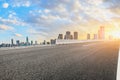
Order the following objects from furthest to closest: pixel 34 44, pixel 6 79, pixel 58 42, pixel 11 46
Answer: pixel 58 42 → pixel 34 44 → pixel 11 46 → pixel 6 79

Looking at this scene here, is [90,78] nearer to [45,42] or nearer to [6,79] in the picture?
[6,79]

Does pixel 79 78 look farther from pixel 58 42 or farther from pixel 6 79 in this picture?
pixel 58 42

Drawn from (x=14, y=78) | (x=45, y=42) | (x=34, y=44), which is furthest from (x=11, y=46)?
(x=14, y=78)

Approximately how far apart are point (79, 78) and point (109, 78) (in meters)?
1.17

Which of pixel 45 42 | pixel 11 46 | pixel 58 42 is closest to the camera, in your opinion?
pixel 11 46

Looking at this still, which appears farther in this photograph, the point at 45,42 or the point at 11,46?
the point at 45,42

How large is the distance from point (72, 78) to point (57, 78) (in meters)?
0.56

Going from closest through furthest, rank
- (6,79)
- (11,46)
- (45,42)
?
1. (6,79)
2. (11,46)
3. (45,42)

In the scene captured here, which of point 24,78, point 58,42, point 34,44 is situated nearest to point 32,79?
point 24,78

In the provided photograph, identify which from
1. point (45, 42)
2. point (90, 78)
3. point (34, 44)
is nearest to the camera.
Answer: point (90, 78)

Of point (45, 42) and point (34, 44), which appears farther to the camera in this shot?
point (45, 42)

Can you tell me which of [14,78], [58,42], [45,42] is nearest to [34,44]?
[45,42]

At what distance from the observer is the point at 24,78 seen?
7.57 m

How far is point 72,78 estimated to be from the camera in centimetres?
770
